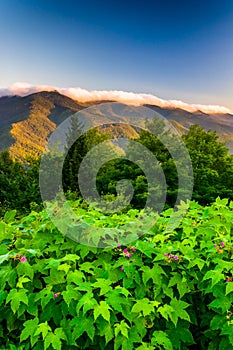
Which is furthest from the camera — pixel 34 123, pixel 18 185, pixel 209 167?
pixel 34 123

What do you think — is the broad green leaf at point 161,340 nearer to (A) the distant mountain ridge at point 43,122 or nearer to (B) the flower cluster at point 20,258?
(B) the flower cluster at point 20,258

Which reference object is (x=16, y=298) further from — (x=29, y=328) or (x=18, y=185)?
(x=18, y=185)

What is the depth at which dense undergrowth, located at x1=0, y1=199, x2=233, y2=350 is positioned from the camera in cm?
176

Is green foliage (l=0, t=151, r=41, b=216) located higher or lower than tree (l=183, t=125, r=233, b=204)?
lower

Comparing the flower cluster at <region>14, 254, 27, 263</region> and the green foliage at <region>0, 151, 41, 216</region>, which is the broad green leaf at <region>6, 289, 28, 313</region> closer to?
the flower cluster at <region>14, 254, 27, 263</region>

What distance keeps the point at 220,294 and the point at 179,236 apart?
51cm

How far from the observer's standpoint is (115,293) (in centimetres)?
177

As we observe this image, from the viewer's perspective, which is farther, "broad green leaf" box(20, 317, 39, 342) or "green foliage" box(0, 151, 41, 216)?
"green foliage" box(0, 151, 41, 216)

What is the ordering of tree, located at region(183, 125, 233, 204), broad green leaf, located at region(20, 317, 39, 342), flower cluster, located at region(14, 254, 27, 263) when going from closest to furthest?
broad green leaf, located at region(20, 317, 39, 342)
flower cluster, located at region(14, 254, 27, 263)
tree, located at region(183, 125, 233, 204)

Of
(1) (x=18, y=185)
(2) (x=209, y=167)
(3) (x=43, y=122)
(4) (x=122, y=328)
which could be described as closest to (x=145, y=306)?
(4) (x=122, y=328)

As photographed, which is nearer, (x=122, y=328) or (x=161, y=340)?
(x=122, y=328)

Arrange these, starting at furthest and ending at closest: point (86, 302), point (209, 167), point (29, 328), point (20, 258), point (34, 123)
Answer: point (34, 123) → point (209, 167) → point (20, 258) → point (29, 328) → point (86, 302)

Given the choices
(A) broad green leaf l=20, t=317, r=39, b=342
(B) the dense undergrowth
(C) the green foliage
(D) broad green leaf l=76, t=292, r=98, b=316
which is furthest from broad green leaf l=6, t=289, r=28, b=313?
(C) the green foliage

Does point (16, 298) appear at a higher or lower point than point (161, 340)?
higher
